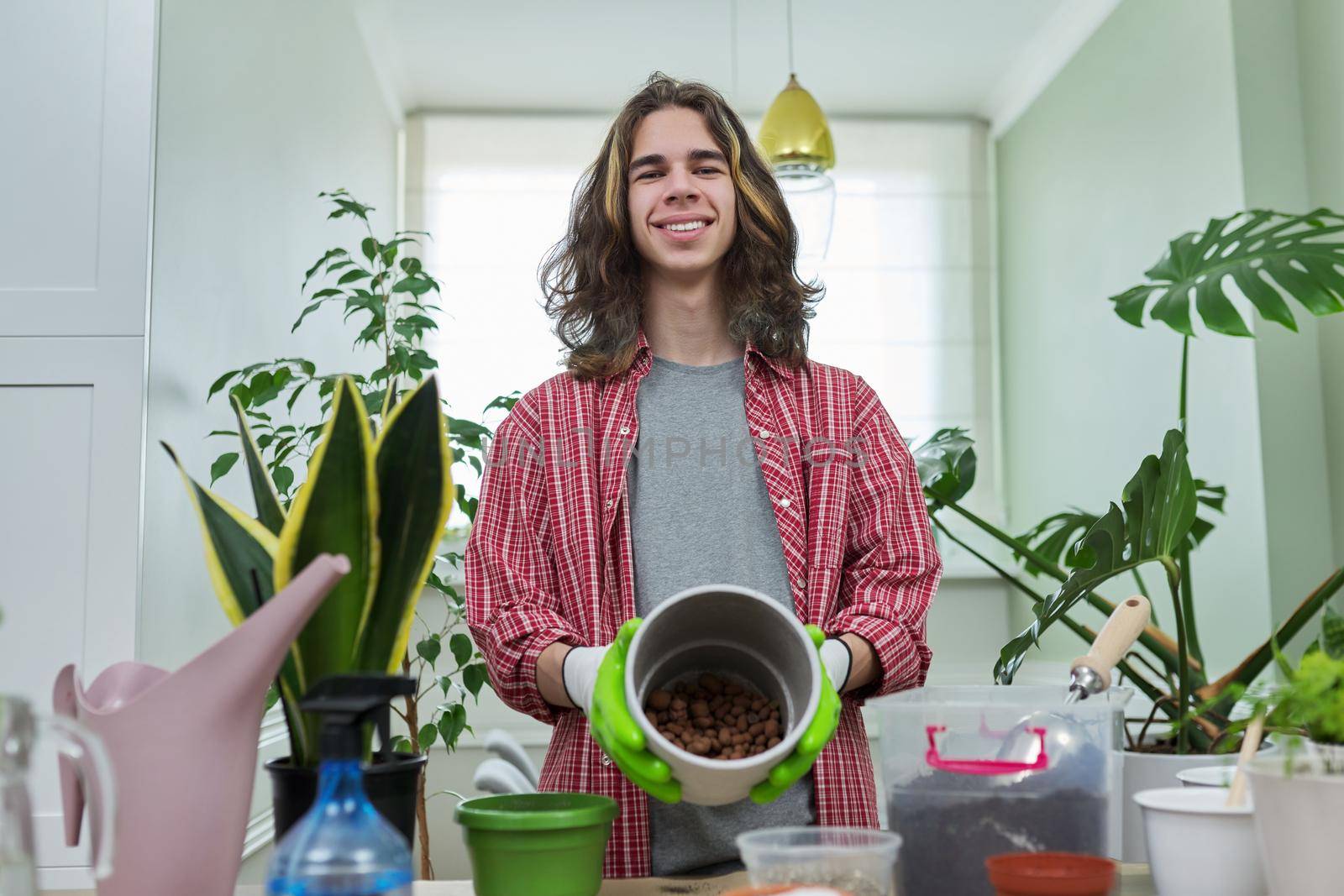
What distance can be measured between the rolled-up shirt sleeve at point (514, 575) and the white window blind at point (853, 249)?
3.01 m

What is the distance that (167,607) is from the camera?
1.97 meters

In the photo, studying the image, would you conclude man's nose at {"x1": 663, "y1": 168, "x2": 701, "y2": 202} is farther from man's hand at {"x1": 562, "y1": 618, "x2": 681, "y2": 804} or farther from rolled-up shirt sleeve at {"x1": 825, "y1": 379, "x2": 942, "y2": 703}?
man's hand at {"x1": 562, "y1": 618, "x2": 681, "y2": 804}

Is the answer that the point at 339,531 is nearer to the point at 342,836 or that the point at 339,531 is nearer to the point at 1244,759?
the point at 342,836

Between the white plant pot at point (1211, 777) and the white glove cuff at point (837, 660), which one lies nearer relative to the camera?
the white plant pot at point (1211, 777)

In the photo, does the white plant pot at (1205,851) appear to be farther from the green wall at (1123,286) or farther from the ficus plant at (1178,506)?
the green wall at (1123,286)

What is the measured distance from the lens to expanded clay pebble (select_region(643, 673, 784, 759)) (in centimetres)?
80

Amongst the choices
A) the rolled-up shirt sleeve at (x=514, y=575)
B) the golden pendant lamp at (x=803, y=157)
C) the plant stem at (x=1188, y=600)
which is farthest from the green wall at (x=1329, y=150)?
the rolled-up shirt sleeve at (x=514, y=575)

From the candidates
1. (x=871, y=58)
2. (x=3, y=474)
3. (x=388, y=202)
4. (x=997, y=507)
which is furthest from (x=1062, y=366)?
(x=3, y=474)

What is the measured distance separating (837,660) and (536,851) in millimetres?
323

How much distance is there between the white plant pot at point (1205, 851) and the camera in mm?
693

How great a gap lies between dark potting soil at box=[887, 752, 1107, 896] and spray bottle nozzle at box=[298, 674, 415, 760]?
1.08 feet

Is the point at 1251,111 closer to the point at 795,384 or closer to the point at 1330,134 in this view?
the point at 1330,134

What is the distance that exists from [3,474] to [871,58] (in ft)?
10.1

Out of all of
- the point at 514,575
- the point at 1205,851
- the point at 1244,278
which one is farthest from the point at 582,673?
the point at 1244,278
